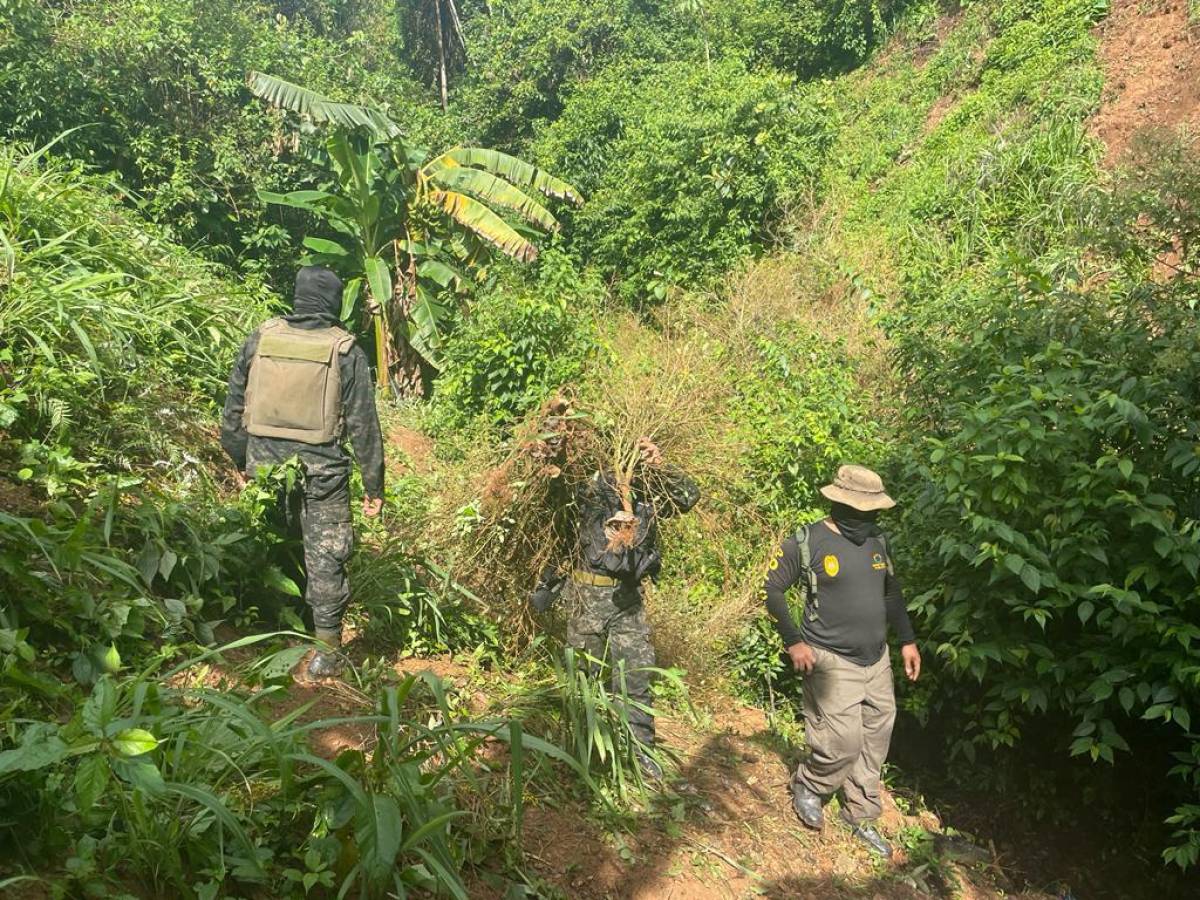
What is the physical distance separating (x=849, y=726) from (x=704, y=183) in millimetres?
9183

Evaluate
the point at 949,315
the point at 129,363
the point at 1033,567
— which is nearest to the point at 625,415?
the point at 1033,567

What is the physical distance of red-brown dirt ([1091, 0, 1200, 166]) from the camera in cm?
927

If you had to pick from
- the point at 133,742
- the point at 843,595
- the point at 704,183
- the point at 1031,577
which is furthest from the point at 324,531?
the point at 704,183

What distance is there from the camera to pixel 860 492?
3727mm

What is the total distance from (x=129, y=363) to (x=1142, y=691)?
532 cm

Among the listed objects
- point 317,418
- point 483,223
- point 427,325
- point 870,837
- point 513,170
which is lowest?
point 427,325

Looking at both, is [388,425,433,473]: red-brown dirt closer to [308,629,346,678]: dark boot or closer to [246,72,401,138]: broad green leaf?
[246,72,401,138]: broad green leaf

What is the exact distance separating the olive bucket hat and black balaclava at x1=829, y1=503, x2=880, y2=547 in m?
0.05

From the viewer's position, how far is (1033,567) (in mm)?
3391

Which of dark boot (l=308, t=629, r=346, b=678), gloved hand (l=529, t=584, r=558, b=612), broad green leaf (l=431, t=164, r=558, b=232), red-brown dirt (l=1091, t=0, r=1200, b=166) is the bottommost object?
dark boot (l=308, t=629, r=346, b=678)

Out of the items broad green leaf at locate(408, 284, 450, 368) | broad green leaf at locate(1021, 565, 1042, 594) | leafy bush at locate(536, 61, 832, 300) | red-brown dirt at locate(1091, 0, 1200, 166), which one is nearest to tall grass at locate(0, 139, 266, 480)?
broad green leaf at locate(408, 284, 450, 368)

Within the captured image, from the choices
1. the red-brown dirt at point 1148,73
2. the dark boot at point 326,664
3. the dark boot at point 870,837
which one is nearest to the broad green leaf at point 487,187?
the red-brown dirt at point 1148,73

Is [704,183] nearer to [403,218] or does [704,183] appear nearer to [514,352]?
[403,218]

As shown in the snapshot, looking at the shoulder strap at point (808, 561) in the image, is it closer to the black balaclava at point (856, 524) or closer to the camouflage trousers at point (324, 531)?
the black balaclava at point (856, 524)
